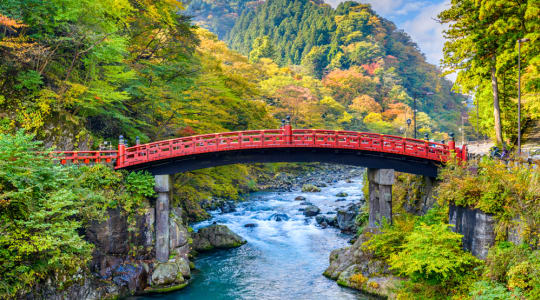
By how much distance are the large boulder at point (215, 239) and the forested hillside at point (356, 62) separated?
33650 mm

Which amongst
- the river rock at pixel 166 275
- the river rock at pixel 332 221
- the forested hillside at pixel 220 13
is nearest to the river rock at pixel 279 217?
the river rock at pixel 332 221

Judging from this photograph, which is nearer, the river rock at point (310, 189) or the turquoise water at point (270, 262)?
the turquoise water at point (270, 262)

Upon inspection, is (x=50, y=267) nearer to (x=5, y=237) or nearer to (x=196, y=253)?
(x=5, y=237)

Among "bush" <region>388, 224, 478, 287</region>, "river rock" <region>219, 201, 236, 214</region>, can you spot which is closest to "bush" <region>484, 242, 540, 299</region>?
"bush" <region>388, 224, 478, 287</region>

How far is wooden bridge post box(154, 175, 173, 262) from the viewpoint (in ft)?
70.3

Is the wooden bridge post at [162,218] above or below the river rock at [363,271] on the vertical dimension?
above

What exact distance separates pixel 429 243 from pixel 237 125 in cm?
2038

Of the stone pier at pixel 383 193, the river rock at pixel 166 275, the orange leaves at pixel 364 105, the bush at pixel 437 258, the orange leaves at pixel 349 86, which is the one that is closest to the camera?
the bush at pixel 437 258

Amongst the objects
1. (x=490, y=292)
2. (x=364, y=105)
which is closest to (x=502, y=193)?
(x=490, y=292)

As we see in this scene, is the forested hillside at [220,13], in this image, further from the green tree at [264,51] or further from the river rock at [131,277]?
the river rock at [131,277]

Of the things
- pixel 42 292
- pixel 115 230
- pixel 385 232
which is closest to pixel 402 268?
pixel 385 232

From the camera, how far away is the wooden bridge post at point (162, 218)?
70.3 ft

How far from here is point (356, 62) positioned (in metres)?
94.8

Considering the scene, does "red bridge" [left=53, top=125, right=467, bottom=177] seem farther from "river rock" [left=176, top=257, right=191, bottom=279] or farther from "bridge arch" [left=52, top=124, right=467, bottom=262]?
"river rock" [left=176, top=257, right=191, bottom=279]
